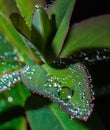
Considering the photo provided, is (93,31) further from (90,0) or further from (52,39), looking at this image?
(90,0)

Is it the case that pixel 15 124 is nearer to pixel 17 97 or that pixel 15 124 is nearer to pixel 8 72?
pixel 17 97

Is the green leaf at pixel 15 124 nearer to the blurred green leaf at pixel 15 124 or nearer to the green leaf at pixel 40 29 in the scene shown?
the blurred green leaf at pixel 15 124

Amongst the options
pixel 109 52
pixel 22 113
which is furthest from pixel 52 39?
pixel 22 113

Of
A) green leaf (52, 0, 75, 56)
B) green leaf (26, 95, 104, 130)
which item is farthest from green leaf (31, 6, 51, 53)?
green leaf (26, 95, 104, 130)

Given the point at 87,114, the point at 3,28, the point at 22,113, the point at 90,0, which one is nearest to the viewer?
the point at 87,114

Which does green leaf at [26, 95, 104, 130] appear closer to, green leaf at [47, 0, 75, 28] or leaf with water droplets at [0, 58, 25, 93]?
leaf with water droplets at [0, 58, 25, 93]

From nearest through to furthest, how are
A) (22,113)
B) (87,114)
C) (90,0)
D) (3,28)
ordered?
(87,114) < (3,28) < (22,113) < (90,0)
